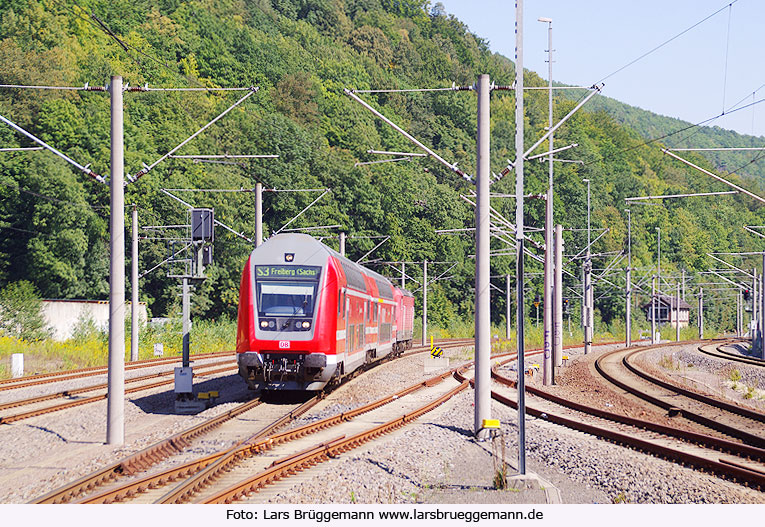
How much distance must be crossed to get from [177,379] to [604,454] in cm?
1044

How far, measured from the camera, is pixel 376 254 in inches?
3088

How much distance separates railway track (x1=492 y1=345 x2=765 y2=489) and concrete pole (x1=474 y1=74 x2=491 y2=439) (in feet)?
8.54

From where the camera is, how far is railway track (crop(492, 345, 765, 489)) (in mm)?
13348

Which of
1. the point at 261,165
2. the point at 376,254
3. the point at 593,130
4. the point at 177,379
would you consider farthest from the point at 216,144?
the point at 177,379

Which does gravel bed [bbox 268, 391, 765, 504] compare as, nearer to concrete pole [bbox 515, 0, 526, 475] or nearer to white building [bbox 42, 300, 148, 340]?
concrete pole [bbox 515, 0, 526, 475]

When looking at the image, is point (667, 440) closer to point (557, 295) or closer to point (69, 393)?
point (557, 295)

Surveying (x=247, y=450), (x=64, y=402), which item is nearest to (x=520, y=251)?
(x=247, y=450)

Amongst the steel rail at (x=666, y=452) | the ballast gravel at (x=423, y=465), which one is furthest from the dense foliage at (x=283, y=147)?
the ballast gravel at (x=423, y=465)

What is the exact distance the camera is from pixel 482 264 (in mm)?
16484

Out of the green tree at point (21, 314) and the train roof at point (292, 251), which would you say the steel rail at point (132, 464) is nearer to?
the train roof at point (292, 251)

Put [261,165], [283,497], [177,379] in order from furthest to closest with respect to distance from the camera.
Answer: [261,165]
[177,379]
[283,497]

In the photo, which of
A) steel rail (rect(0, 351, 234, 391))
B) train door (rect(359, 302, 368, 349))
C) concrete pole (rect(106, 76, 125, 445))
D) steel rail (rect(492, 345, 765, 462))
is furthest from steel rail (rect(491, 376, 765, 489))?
steel rail (rect(0, 351, 234, 391))

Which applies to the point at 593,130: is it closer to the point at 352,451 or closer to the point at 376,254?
the point at 376,254

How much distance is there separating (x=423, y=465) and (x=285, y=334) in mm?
8148
